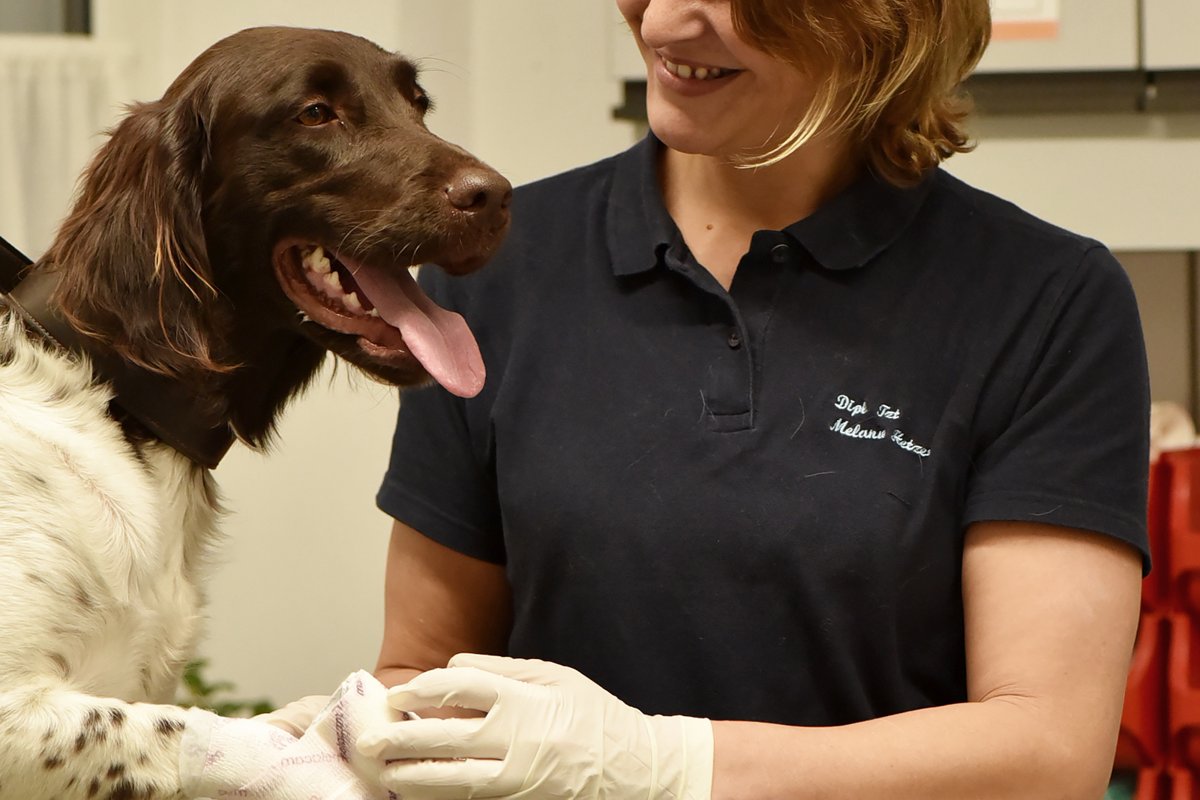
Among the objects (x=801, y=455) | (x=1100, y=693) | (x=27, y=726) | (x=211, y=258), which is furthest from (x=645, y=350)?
(x=27, y=726)

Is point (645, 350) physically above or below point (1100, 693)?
above

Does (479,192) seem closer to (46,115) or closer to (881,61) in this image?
(881,61)

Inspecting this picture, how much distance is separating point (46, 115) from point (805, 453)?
2.17 m

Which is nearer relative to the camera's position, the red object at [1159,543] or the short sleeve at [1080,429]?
the short sleeve at [1080,429]

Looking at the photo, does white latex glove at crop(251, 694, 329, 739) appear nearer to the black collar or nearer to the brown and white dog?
the brown and white dog

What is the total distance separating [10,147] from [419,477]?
1813mm

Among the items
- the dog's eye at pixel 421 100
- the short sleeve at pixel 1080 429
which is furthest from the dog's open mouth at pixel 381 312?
the short sleeve at pixel 1080 429

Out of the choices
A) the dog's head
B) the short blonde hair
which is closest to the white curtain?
the dog's head

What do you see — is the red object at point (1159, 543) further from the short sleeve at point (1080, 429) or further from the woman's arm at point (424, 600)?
the woman's arm at point (424, 600)

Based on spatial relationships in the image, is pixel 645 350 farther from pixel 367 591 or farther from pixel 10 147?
pixel 10 147

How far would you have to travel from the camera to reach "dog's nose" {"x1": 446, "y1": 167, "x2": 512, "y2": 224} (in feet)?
4.00

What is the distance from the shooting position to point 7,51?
274 centimetres

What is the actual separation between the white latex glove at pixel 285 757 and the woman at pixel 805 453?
114 mm

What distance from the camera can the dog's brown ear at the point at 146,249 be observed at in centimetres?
111
